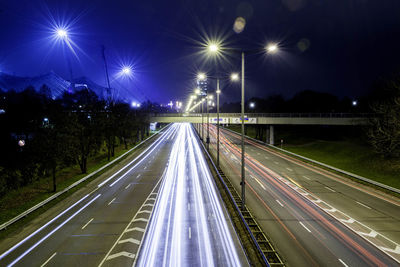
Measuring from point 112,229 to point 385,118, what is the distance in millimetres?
43246

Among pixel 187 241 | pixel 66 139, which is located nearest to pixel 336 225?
pixel 187 241

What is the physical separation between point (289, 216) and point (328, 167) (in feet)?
71.8

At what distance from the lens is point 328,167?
121ft

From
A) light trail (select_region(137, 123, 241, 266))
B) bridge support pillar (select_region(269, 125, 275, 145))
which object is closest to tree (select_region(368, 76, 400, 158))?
bridge support pillar (select_region(269, 125, 275, 145))

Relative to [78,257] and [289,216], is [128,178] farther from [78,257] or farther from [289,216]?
[289,216]

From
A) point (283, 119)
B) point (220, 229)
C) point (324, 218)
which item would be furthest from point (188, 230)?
point (283, 119)

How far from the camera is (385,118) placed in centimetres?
3875

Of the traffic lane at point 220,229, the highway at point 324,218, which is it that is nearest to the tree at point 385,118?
the highway at point 324,218

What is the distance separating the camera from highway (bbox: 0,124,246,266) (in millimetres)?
13812

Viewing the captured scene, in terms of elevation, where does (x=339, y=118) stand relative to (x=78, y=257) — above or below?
above

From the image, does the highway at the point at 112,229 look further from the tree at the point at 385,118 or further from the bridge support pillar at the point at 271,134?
the bridge support pillar at the point at 271,134

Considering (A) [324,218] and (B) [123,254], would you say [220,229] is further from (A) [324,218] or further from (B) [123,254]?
(A) [324,218]

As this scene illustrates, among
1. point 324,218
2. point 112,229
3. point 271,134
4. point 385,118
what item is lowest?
point 112,229

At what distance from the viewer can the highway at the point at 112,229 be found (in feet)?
45.3
